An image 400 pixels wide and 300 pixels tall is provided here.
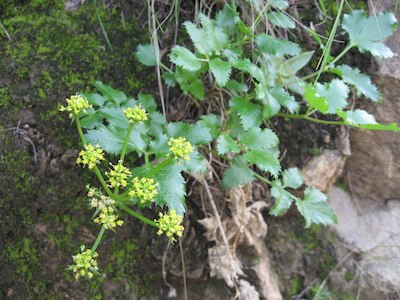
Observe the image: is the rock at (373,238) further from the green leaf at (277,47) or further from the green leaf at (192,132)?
the green leaf at (192,132)

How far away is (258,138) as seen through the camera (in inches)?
64.5

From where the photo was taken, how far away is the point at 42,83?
1.78 meters

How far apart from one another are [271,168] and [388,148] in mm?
948

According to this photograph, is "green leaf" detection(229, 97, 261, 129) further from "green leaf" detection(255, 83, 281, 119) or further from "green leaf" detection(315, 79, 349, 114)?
"green leaf" detection(315, 79, 349, 114)

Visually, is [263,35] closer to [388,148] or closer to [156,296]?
[388,148]

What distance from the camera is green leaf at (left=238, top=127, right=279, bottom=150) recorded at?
1.63 metres

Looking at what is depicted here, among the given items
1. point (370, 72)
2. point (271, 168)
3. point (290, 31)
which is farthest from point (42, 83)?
point (370, 72)

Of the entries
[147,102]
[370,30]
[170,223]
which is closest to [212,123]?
[147,102]

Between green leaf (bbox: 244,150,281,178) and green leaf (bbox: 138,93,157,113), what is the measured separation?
0.43 metres

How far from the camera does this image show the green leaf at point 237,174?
1.75 meters

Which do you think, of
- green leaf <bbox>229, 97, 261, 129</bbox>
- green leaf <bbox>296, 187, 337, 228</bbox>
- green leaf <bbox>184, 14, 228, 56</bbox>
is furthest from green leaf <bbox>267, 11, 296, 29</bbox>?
green leaf <bbox>296, 187, 337, 228</bbox>

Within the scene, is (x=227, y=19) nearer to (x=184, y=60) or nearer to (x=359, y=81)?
(x=184, y=60)

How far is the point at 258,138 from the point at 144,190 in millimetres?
572

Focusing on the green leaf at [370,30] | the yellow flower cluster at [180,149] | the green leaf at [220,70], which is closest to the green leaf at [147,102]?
the green leaf at [220,70]
